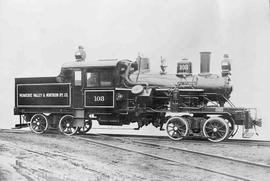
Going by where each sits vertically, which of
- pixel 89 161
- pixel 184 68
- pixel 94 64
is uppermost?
pixel 94 64

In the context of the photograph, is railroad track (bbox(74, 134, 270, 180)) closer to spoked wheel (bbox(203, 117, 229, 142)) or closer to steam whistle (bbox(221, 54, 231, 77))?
spoked wheel (bbox(203, 117, 229, 142))

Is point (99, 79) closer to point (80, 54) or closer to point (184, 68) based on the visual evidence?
point (80, 54)

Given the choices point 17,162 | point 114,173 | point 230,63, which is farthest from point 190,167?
point 230,63

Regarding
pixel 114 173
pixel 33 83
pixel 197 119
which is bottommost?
pixel 114 173

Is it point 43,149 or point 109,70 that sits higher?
point 109,70

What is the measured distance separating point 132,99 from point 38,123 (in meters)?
2.98

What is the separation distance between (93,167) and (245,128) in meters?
4.33

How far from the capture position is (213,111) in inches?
385

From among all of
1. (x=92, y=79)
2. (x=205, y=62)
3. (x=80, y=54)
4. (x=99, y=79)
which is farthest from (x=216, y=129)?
(x=80, y=54)

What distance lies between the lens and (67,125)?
11.3 m

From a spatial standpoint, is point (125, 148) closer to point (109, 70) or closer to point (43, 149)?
point (43, 149)

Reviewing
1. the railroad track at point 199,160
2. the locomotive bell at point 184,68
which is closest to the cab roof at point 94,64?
the locomotive bell at point 184,68

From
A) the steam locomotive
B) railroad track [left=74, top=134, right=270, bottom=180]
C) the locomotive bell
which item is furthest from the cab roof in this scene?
railroad track [left=74, top=134, right=270, bottom=180]

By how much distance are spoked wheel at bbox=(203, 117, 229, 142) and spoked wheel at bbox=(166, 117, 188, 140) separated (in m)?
0.51
